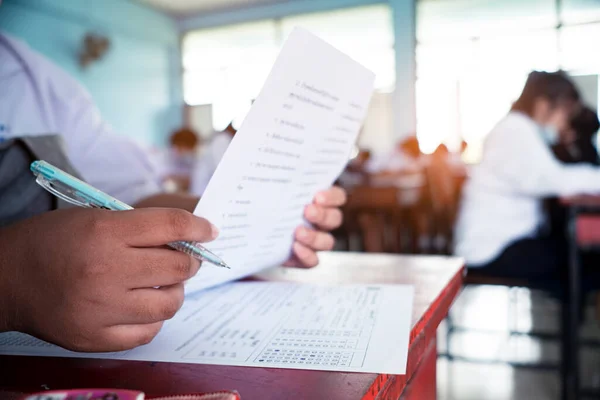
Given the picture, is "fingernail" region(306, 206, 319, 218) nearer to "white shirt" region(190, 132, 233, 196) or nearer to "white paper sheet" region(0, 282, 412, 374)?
"white paper sheet" region(0, 282, 412, 374)

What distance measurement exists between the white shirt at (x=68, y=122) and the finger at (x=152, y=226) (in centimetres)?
57

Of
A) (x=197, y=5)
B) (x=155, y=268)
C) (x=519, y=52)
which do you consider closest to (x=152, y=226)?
(x=155, y=268)

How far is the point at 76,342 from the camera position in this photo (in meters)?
0.35

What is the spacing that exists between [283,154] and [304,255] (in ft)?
0.66

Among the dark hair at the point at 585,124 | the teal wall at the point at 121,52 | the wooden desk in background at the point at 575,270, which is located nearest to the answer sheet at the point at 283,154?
the wooden desk in background at the point at 575,270

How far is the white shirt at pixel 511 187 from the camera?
1.99 meters

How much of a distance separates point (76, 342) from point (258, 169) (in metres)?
0.20

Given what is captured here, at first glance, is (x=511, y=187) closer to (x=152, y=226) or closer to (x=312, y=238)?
(x=312, y=238)

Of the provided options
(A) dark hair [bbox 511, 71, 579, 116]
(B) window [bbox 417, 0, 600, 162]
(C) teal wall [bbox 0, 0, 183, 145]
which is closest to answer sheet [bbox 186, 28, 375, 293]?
(A) dark hair [bbox 511, 71, 579, 116]

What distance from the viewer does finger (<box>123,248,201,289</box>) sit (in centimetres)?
34

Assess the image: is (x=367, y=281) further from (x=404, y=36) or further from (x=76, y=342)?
(x=404, y=36)

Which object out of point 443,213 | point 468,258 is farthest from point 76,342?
point 443,213

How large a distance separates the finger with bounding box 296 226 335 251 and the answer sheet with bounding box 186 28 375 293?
0.01 metres

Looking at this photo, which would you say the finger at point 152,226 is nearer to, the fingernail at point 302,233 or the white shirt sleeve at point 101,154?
the fingernail at point 302,233
